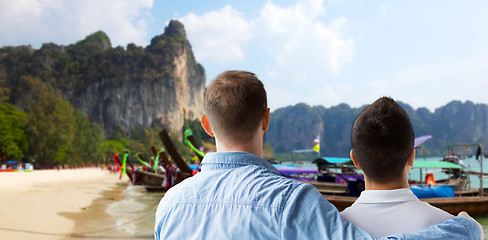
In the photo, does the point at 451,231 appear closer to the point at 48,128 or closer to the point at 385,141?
the point at 385,141

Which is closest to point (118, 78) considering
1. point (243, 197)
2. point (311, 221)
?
point (243, 197)

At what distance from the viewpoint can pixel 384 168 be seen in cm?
137

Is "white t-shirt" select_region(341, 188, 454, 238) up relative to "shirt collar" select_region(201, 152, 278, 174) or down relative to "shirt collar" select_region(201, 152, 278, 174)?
down

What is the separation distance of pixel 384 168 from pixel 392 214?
0.16 metres

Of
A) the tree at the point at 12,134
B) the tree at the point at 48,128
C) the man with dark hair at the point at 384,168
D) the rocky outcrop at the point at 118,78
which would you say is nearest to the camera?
the man with dark hair at the point at 384,168

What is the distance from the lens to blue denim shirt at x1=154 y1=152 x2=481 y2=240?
0.99 meters

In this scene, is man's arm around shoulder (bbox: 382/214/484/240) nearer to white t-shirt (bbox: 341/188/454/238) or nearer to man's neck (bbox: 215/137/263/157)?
white t-shirt (bbox: 341/188/454/238)

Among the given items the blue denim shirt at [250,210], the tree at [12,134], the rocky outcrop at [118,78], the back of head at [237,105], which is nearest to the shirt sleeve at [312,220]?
the blue denim shirt at [250,210]

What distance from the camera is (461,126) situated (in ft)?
518

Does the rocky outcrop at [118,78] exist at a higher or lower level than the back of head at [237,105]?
higher

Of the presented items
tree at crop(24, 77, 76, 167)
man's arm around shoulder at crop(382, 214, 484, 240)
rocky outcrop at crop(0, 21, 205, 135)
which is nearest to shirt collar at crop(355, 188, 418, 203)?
man's arm around shoulder at crop(382, 214, 484, 240)

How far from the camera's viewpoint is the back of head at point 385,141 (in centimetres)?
135

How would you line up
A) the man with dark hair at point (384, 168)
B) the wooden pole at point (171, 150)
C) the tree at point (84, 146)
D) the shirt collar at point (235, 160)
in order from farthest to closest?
the tree at point (84, 146), the wooden pole at point (171, 150), the man with dark hair at point (384, 168), the shirt collar at point (235, 160)

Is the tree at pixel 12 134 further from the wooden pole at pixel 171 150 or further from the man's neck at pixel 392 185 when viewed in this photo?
the man's neck at pixel 392 185
